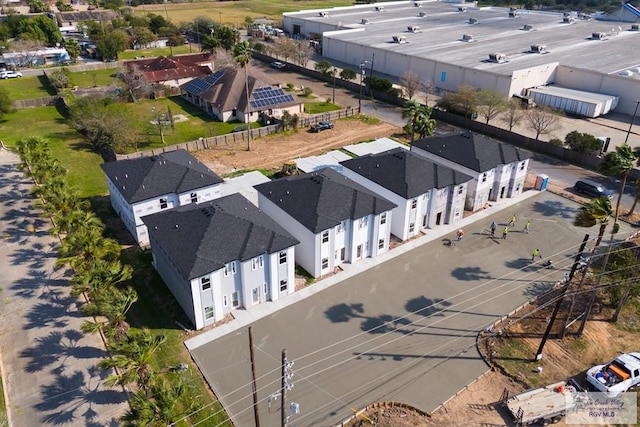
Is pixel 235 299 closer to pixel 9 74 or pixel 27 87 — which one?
pixel 27 87

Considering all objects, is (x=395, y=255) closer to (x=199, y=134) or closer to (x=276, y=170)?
(x=276, y=170)

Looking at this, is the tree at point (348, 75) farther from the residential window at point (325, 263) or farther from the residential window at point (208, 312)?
the residential window at point (208, 312)

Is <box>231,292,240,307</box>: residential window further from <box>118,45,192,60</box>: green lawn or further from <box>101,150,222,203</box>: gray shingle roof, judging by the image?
<box>118,45,192,60</box>: green lawn

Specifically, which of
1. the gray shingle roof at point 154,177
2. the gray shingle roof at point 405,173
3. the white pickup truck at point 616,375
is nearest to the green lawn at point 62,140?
the gray shingle roof at point 154,177

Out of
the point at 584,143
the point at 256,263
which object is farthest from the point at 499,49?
the point at 256,263

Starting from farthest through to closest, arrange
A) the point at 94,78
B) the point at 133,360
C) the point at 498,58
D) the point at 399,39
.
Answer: the point at 399,39 < the point at 94,78 < the point at 498,58 < the point at 133,360

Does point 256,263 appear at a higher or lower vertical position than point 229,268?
lower
